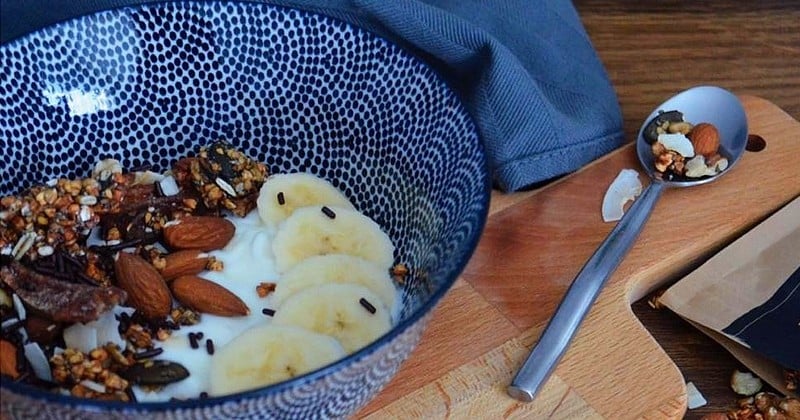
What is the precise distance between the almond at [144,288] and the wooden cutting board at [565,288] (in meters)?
0.18

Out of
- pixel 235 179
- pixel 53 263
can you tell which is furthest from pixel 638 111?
Answer: pixel 53 263

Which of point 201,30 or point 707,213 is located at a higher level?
point 201,30

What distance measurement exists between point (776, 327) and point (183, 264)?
51 cm

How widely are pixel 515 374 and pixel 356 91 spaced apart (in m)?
0.29

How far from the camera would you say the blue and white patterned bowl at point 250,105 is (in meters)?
0.85

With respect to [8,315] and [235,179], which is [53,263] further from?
[235,179]

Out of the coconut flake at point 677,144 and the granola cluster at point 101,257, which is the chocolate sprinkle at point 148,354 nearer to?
the granola cluster at point 101,257

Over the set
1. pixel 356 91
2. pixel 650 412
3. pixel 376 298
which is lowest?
pixel 650 412

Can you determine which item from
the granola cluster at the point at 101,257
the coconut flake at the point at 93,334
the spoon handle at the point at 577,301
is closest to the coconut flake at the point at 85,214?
the granola cluster at the point at 101,257

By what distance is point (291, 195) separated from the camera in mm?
893

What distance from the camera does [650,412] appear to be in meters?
0.79

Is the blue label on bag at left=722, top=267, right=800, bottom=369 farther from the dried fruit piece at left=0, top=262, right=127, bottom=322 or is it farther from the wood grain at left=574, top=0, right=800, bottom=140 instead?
the dried fruit piece at left=0, top=262, right=127, bottom=322

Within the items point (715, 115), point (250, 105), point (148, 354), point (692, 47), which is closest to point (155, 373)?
point (148, 354)

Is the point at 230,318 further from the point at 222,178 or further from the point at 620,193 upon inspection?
the point at 620,193
